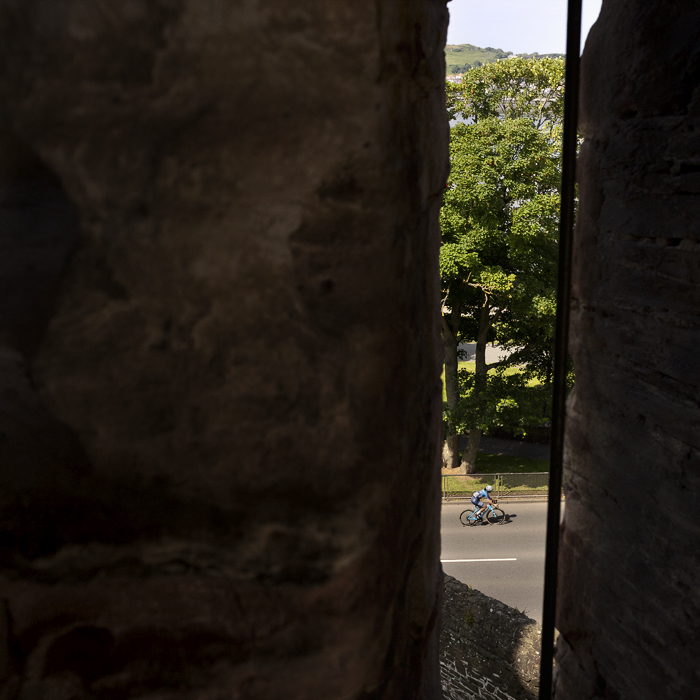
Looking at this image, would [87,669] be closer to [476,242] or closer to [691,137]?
[691,137]

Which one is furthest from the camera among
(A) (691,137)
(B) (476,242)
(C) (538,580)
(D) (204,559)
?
(B) (476,242)

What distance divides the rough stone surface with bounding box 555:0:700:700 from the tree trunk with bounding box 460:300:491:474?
8.83 meters

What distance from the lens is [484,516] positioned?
37.0ft

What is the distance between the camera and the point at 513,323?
11.1 metres

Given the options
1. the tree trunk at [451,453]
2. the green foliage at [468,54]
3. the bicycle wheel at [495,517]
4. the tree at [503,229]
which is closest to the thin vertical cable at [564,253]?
the tree at [503,229]

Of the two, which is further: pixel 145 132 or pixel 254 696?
pixel 254 696

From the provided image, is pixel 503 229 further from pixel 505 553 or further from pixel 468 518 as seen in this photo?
pixel 505 553

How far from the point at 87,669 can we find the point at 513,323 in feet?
34.4

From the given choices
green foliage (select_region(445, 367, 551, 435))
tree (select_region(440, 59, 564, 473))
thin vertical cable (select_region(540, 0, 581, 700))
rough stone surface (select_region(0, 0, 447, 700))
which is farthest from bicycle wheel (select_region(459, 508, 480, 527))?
rough stone surface (select_region(0, 0, 447, 700))

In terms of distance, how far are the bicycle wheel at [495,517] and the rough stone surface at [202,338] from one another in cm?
1063

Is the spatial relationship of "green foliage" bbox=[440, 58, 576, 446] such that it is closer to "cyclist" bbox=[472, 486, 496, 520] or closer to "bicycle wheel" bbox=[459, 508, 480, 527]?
"cyclist" bbox=[472, 486, 496, 520]

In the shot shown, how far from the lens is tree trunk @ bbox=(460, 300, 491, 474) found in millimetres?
11209

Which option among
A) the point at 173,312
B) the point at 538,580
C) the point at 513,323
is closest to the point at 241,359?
the point at 173,312

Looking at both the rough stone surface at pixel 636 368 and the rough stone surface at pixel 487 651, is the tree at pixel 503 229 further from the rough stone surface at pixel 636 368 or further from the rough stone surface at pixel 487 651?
the rough stone surface at pixel 636 368
